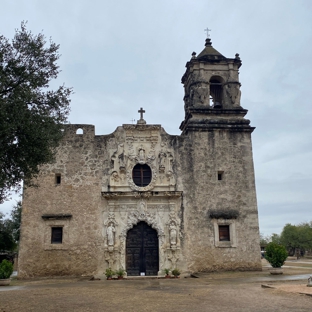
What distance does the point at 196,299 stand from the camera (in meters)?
9.40

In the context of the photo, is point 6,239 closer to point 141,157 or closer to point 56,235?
point 56,235

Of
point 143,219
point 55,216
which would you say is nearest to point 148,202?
point 143,219

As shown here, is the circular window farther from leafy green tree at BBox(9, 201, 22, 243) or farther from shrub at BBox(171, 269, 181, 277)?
leafy green tree at BBox(9, 201, 22, 243)

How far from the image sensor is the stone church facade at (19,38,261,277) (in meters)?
17.2

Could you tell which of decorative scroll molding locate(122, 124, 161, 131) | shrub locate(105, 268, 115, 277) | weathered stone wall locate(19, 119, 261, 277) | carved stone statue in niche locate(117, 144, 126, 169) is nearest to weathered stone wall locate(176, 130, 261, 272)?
weathered stone wall locate(19, 119, 261, 277)

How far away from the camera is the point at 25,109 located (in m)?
9.45

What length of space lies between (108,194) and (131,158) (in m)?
2.15

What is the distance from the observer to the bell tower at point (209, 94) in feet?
62.8

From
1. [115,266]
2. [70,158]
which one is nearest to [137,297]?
[115,266]

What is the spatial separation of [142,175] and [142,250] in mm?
3601

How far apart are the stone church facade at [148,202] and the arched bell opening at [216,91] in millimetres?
1380

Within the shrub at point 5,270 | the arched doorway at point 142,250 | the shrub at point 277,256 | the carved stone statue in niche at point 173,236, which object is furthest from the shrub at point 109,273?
the shrub at point 277,256

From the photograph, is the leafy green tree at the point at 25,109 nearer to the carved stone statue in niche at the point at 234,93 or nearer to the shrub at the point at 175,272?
the shrub at the point at 175,272

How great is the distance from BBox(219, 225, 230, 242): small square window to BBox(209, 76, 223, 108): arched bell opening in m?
6.78
